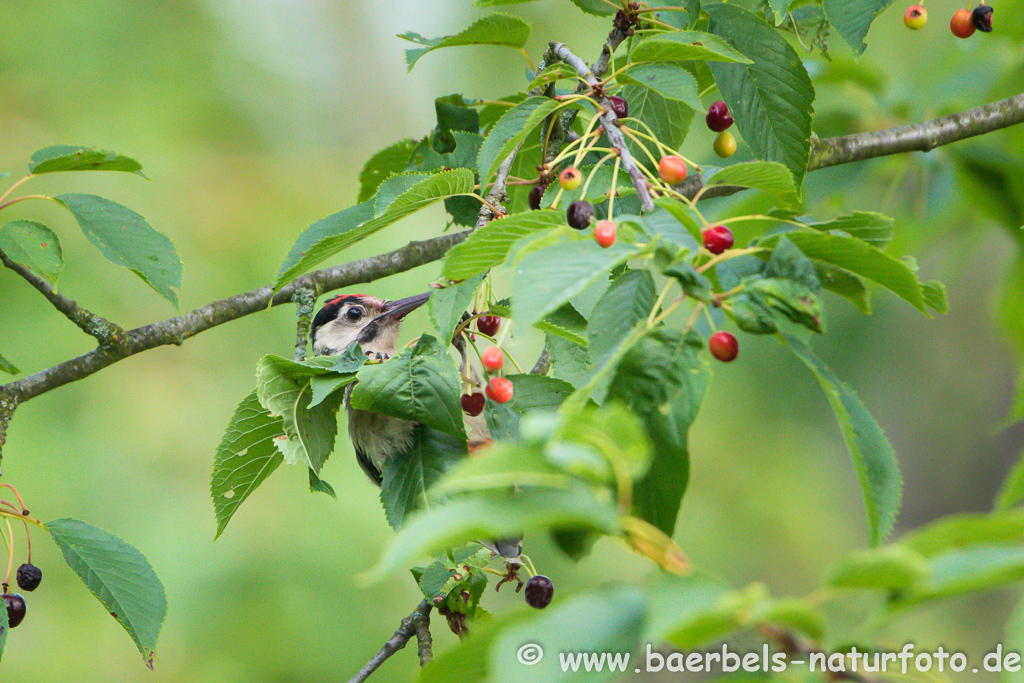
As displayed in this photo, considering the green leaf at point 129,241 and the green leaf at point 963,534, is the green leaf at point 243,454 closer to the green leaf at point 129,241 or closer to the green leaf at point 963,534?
the green leaf at point 129,241

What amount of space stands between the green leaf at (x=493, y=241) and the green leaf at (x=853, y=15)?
0.96m

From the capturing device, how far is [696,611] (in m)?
0.74

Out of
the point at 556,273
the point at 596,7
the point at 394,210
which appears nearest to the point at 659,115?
the point at 596,7

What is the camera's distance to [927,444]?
24.6ft

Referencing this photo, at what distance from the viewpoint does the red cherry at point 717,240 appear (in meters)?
1.28

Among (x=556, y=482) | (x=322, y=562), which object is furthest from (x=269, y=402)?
(x=322, y=562)

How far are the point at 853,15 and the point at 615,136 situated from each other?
830mm

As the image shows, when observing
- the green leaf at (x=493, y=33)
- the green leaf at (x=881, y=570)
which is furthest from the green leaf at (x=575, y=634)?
the green leaf at (x=493, y=33)

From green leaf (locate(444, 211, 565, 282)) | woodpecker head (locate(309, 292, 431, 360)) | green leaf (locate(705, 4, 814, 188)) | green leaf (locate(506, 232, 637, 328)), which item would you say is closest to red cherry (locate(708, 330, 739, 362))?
green leaf (locate(506, 232, 637, 328))

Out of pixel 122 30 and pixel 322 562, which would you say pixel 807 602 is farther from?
pixel 122 30

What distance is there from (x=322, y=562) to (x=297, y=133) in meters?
3.92

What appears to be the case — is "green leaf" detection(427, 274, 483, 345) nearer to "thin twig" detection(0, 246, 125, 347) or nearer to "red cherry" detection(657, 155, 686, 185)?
"red cherry" detection(657, 155, 686, 185)

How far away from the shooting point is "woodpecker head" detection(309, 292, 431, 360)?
3650 mm

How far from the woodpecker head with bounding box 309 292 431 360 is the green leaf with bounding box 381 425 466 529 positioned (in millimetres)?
1777
